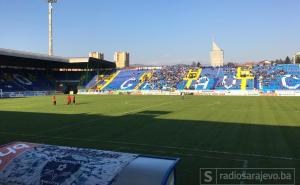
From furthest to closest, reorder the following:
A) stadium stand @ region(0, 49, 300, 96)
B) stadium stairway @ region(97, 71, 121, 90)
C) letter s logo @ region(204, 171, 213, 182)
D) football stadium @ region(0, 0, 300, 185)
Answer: stadium stairway @ region(97, 71, 121, 90) → stadium stand @ region(0, 49, 300, 96) → letter s logo @ region(204, 171, 213, 182) → football stadium @ region(0, 0, 300, 185)

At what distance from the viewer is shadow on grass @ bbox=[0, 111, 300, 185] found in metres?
13.5

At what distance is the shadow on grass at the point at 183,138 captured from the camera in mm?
13523

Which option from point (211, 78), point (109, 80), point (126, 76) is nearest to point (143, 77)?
point (126, 76)

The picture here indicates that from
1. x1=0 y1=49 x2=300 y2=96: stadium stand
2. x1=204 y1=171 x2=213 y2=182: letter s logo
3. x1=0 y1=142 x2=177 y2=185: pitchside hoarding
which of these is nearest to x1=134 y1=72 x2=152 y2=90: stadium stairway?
x1=0 y1=49 x2=300 y2=96: stadium stand

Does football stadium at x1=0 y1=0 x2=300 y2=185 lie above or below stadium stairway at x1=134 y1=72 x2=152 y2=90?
below

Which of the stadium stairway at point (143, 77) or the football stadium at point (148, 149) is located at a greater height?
the stadium stairway at point (143, 77)

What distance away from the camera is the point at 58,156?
6785 mm

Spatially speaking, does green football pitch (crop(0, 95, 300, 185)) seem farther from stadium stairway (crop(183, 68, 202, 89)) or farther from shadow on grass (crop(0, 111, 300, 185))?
stadium stairway (crop(183, 68, 202, 89))

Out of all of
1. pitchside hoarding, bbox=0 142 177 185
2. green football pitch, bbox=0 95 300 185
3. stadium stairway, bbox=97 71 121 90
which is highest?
stadium stairway, bbox=97 71 121 90

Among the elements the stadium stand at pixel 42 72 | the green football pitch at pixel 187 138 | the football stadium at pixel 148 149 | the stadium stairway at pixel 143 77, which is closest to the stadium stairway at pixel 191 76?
the stadium stairway at pixel 143 77

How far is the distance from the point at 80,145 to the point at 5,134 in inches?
241

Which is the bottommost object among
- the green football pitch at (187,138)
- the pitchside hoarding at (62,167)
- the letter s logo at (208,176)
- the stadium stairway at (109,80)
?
the letter s logo at (208,176)

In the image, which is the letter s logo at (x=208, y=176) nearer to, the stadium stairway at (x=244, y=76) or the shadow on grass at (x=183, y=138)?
the shadow on grass at (x=183, y=138)

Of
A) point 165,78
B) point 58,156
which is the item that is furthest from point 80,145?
point 165,78
